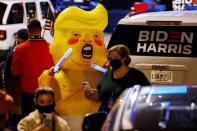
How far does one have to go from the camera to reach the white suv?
15398mm

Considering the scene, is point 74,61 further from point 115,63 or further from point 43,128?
point 43,128

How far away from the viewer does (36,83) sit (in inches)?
315

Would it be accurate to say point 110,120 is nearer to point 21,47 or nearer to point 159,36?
point 159,36

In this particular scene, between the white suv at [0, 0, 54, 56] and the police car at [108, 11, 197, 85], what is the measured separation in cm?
763

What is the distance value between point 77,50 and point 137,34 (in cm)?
77

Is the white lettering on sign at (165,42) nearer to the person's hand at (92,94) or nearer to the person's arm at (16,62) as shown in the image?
the person's hand at (92,94)

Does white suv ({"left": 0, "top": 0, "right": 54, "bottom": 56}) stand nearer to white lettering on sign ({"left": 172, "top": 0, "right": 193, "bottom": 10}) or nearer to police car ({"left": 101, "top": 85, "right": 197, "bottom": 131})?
white lettering on sign ({"left": 172, "top": 0, "right": 193, "bottom": 10})

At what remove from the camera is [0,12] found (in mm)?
16141

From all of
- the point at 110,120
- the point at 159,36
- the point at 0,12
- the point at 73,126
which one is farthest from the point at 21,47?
the point at 0,12

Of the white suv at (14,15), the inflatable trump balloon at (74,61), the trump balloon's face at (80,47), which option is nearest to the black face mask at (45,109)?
the inflatable trump balloon at (74,61)

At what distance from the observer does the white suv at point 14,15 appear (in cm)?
1540

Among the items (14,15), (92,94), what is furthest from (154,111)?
(14,15)

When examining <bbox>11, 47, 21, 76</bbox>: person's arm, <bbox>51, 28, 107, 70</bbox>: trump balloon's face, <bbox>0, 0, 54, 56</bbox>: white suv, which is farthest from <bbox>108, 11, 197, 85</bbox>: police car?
<bbox>0, 0, 54, 56</bbox>: white suv

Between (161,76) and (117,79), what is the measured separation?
1008 millimetres
